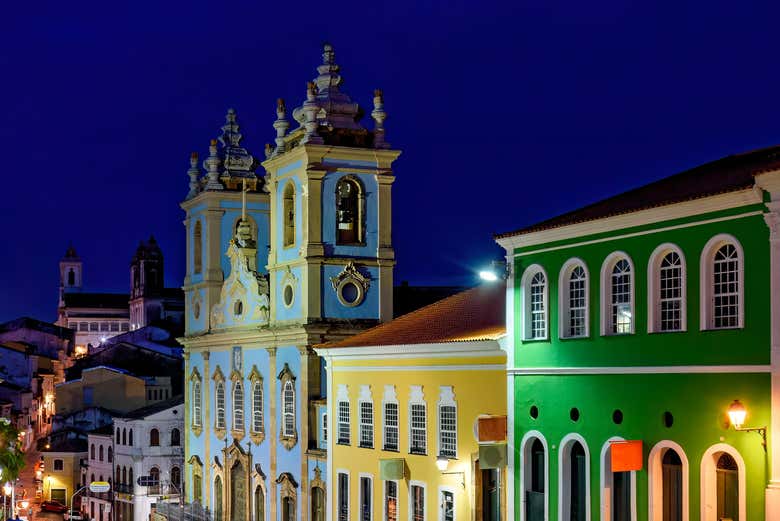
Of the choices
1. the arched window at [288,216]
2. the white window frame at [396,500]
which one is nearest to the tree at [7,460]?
the arched window at [288,216]

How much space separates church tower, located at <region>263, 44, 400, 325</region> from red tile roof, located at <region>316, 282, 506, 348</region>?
4.29m

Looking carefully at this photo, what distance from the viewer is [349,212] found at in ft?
154

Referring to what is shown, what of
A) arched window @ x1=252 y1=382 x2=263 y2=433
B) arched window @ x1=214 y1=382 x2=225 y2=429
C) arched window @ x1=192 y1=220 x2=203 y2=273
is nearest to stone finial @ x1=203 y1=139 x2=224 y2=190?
arched window @ x1=192 y1=220 x2=203 y2=273

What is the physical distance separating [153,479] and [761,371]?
46386 millimetres

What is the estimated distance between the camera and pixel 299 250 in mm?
46656

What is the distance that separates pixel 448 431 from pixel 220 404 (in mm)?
21731

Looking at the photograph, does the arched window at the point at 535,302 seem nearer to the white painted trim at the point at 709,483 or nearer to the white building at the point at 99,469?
the white painted trim at the point at 709,483

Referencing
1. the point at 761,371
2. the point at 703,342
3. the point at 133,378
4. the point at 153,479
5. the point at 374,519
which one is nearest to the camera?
the point at 761,371

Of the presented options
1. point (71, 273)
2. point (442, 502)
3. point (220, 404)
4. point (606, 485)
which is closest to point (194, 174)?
point (220, 404)

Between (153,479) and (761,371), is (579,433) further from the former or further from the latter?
(153,479)

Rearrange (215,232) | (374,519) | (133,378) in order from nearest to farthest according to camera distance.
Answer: (374,519) → (215,232) → (133,378)

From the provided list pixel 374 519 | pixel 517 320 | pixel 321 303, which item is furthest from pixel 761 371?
pixel 321 303

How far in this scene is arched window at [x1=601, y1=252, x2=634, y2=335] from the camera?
86.1ft

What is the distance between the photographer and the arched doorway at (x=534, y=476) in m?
28.8
